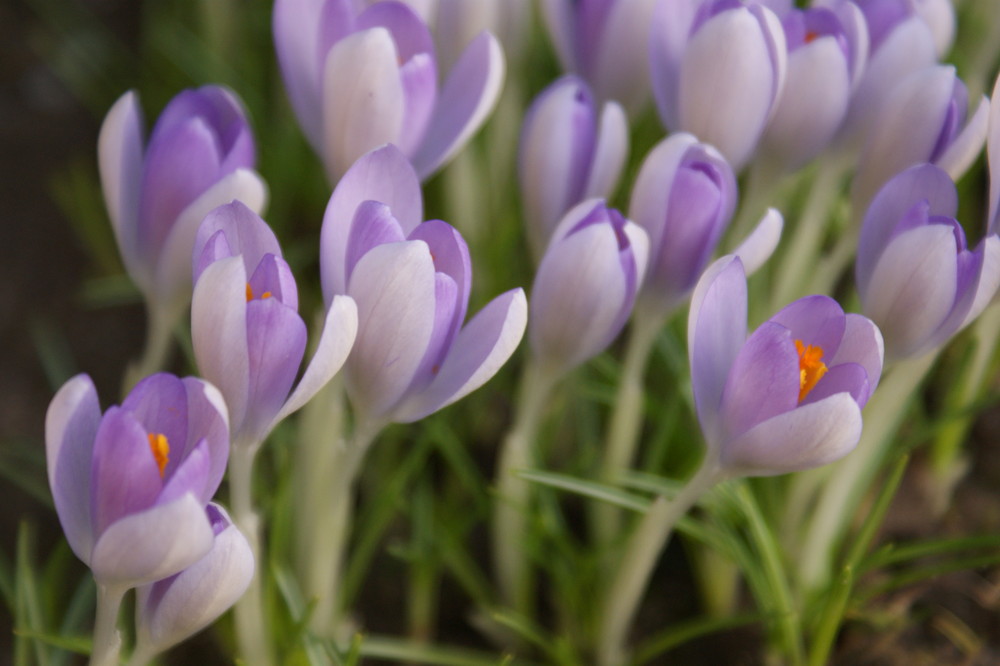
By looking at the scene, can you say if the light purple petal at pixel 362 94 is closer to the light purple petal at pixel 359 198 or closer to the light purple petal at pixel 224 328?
the light purple petal at pixel 359 198

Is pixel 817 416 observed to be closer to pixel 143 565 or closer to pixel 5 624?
pixel 143 565

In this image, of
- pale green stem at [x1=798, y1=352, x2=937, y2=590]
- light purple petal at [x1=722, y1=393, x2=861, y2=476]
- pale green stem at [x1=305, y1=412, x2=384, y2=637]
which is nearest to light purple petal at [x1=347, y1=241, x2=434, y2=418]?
pale green stem at [x1=305, y1=412, x2=384, y2=637]

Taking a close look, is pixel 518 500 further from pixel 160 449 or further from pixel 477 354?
pixel 160 449

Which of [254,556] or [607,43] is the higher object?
[607,43]

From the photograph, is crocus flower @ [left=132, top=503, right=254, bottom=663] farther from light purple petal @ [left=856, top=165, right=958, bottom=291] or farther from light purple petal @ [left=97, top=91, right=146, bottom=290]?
light purple petal @ [left=856, top=165, right=958, bottom=291]

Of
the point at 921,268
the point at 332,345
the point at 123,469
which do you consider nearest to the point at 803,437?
the point at 921,268

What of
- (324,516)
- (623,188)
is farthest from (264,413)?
(623,188)

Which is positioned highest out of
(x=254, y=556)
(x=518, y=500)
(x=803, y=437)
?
(x=803, y=437)
